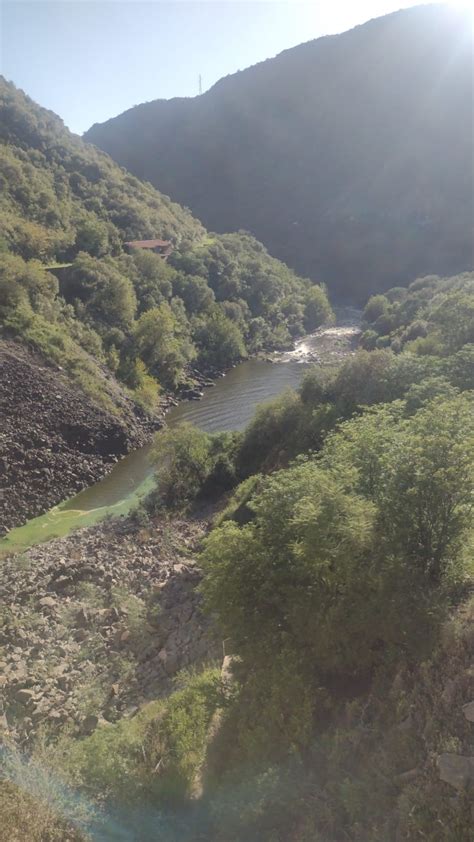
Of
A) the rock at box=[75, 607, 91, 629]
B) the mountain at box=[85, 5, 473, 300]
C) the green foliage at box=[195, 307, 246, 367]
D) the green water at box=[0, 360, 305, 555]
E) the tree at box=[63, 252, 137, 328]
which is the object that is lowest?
the rock at box=[75, 607, 91, 629]

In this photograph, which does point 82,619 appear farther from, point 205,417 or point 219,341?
point 219,341

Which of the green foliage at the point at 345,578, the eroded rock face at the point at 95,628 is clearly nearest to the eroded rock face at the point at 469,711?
the green foliage at the point at 345,578

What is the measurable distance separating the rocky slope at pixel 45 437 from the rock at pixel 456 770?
22773mm

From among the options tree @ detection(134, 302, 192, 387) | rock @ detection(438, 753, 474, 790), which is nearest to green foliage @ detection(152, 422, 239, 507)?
rock @ detection(438, 753, 474, 790)

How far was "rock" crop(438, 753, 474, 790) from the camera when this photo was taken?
6031 millimetres

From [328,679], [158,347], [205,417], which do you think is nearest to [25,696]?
[328,679]

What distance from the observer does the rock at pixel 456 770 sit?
6031 mm

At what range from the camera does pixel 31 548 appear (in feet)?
71.5

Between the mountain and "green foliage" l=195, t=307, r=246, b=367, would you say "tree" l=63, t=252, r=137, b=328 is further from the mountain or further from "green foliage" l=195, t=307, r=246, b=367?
the mountain

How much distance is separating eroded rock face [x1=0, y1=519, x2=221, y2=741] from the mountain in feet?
302

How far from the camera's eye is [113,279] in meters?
48.0

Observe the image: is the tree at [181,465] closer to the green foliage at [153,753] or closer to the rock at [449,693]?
the green foliage at [153,753]

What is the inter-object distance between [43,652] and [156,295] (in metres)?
45.8

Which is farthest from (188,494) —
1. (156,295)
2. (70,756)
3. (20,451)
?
(156,295)
